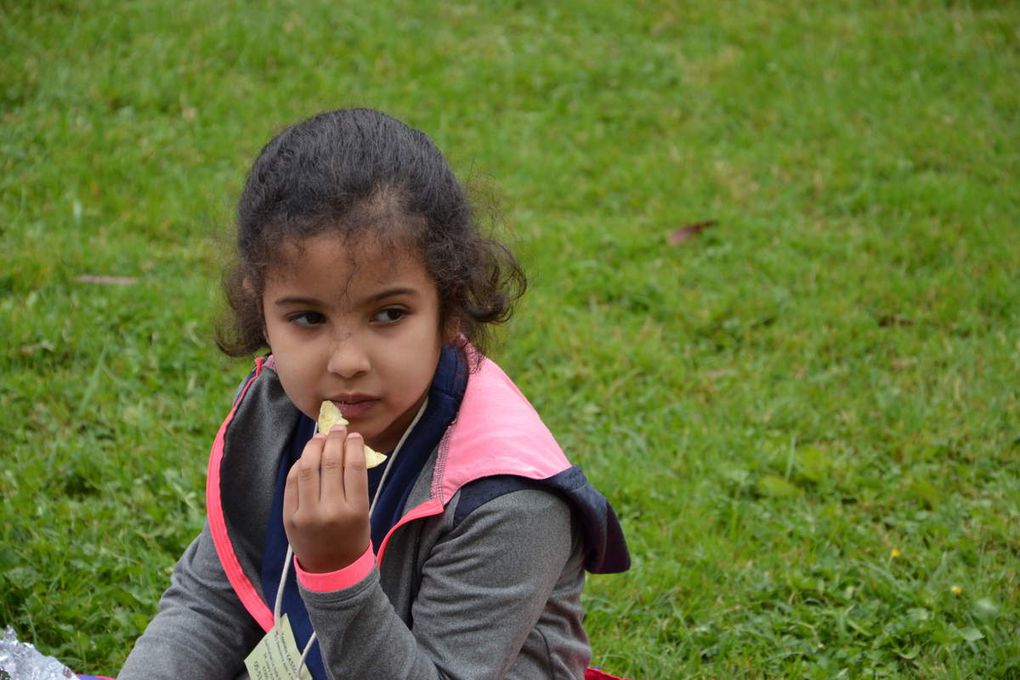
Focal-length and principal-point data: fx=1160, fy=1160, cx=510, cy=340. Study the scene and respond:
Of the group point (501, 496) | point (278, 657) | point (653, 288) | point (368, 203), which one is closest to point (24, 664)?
point (278, 657)

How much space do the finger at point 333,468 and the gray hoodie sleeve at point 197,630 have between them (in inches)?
25.5

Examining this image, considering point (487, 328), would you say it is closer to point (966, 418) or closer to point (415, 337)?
point (415, 337)

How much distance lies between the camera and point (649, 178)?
4.76m

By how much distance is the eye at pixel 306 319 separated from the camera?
181 centimetres

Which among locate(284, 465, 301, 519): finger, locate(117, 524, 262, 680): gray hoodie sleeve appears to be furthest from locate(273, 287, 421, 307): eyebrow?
locate(117, 524, 262, 680): gray hoodie sleeve

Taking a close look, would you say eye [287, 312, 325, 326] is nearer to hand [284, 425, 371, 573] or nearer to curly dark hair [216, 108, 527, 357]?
curly dark hair [216, 108, 527, 357]

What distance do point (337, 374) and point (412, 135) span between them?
1.37ft

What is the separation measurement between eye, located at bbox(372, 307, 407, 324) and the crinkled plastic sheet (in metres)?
0.84

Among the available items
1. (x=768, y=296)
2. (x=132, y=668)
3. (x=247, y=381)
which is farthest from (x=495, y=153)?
(x=132, y=668)

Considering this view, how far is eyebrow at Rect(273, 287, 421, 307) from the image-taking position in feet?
5.81

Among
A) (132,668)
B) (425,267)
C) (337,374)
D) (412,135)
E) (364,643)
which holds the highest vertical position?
(412,135)

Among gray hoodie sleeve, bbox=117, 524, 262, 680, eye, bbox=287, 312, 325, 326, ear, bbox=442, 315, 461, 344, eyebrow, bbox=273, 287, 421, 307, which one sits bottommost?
gray hoodie sleeve, bbox=117, 524, 262, 680

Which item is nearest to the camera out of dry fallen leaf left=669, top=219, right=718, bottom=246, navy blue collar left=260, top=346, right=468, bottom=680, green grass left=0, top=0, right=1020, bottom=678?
navy blue collar left=260, top=346, right=468, bottom=680

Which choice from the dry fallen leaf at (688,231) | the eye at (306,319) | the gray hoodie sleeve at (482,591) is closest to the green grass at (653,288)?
the dry fallen leaf at (688,231)
